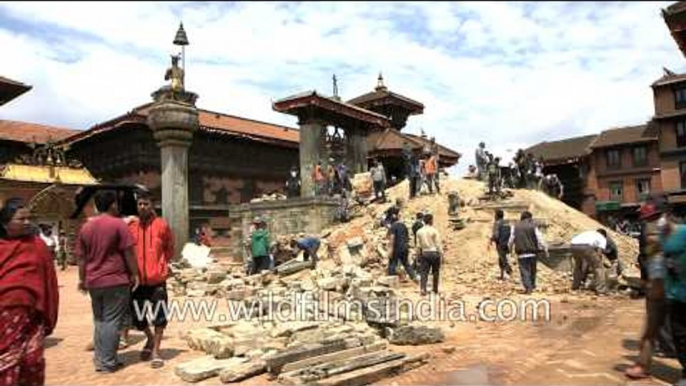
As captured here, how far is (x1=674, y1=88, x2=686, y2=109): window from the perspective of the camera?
130ft

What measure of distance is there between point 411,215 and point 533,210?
12.5 ft

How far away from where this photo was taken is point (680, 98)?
3962cm

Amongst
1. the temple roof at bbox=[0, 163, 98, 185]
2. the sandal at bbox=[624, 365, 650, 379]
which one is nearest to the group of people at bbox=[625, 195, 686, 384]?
the sandal at bbox=[624, 365, 650, 379]

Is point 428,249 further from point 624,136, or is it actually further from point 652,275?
point 624,136

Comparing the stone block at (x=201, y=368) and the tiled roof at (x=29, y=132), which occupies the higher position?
the tiled roof at (x=29, y=132)

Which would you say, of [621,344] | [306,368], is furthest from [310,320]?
[621,344]

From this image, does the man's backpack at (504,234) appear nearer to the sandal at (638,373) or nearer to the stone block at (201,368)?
the sandal at (638,373)

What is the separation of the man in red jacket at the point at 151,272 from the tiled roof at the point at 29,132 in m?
24.2

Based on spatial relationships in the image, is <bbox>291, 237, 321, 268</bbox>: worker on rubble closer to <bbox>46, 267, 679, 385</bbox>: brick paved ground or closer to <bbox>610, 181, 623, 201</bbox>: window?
<bbox>46, 267, 679, 385</bbox>: brick paved ground

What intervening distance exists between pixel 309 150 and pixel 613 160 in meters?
28.4

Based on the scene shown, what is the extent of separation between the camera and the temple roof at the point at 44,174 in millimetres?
22031

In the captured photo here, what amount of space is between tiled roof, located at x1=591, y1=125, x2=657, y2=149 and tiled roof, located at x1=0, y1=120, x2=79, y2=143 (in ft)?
114

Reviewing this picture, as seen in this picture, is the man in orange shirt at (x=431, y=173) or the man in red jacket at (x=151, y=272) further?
the man in orange shirt at (x=431, y=173)

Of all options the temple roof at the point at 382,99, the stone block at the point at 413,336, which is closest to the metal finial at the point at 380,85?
the temple roof at the point at 382,99
